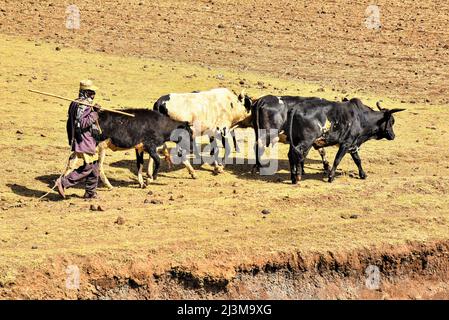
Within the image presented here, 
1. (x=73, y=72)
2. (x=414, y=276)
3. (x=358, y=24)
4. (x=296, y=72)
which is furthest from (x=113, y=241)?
(x=358, y=24)

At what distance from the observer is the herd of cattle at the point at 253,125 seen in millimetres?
15078

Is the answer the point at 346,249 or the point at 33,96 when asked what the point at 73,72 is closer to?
the point at 33,96

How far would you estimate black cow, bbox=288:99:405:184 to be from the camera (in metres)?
15.6

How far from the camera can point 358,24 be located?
89.8ft

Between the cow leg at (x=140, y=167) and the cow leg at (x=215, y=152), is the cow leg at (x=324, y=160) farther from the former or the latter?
the cow leg at (x=140, y=167)

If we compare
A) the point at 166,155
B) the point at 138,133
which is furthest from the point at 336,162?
the point at 138,133

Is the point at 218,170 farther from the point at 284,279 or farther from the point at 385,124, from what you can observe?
the point at 284,279

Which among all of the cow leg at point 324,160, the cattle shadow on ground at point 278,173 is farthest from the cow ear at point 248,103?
the cow leg at point 324,160

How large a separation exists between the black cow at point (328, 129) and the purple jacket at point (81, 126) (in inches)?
131

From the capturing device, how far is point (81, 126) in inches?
552

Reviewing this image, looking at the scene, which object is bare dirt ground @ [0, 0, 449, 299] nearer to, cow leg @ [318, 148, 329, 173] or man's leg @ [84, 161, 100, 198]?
man's leg @ [84, 161, 100, 198]

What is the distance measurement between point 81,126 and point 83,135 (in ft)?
0.47

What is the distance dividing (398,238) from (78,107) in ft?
15.7

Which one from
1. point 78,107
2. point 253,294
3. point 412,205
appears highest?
point 78,107
